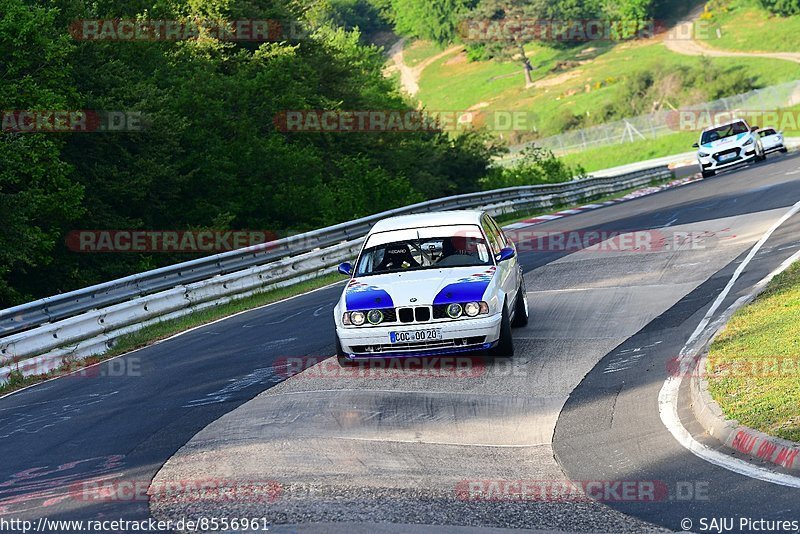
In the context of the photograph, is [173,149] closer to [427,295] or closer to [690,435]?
[427,295]

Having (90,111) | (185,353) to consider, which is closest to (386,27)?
(90,111)

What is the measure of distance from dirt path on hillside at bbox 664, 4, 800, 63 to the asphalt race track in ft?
291

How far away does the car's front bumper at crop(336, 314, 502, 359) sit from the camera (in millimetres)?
10799

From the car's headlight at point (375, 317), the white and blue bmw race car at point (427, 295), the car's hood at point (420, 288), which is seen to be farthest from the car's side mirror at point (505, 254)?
the car's headlight at point (375, 317)

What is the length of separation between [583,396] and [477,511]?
3.26 metres

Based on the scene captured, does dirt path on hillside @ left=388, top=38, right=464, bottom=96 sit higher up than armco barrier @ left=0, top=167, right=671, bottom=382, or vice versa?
dirt path on hillside @ left=388, top=38, right=464, bottom=96

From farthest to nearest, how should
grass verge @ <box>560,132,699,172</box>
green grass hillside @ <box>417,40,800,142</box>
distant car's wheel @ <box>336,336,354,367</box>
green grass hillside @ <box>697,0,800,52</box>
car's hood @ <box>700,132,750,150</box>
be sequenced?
green grass hillside @ <box>697,0,800,52</box>
green grass hillside @ <box>417,40,800,142</box>
grass verge @ <box>560,132,699,172</box>
car's hood @ <box>700,132,750,150</box>
distant car's wheel @ <box>336,336,354,367</box>

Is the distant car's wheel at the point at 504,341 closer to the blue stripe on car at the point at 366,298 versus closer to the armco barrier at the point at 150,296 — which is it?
the blue stripe on car at the point at 366,298

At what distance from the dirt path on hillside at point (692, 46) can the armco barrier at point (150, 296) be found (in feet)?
267

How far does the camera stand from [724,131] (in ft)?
123

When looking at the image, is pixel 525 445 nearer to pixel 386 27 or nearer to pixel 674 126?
pixel 674 126

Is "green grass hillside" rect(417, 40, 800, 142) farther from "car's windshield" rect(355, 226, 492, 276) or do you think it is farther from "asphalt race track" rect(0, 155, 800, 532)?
"car's windshield" rect(355, 226, 492, 276)

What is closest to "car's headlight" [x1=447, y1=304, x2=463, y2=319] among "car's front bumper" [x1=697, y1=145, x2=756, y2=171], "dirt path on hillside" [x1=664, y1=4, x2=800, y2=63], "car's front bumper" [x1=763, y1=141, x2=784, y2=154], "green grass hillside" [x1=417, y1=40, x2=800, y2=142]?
"car's front bumper" [x1=697, y1=145, x2=756, y2=171]

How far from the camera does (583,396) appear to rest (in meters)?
9.77
